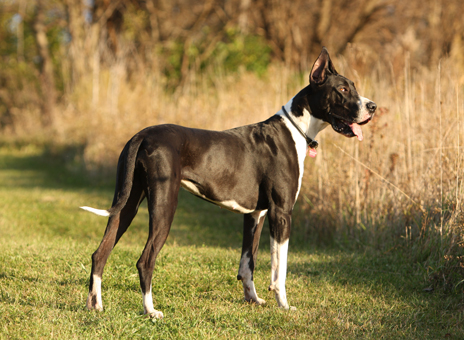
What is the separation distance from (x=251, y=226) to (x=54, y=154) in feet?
38.5

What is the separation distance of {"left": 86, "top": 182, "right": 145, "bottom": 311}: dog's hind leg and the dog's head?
1.60m

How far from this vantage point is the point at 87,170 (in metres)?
12.3

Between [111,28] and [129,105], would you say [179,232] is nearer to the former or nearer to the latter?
→ [129,105]

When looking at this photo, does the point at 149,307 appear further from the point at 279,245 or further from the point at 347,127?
the point at 347,127

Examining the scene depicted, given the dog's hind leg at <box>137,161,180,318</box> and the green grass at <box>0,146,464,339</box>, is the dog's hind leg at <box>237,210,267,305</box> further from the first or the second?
the dog's hind leg at <box>137,161,180,318</box>

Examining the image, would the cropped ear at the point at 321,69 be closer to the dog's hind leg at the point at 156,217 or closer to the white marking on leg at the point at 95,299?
the dog's hind leg at the point at 156,217

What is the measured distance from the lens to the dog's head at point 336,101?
4.08 metres

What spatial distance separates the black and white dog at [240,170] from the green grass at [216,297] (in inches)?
9.2

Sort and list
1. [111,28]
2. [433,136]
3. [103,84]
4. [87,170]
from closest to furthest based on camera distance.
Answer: [433,136]
[87,170]
[103,84]
[111,28]

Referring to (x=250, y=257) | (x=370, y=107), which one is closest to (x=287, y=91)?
(x=370, y=107)

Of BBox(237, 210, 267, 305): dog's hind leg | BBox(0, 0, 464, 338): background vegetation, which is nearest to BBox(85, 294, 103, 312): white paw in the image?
BBox(237, 210, 267, 305): dog's hind leg

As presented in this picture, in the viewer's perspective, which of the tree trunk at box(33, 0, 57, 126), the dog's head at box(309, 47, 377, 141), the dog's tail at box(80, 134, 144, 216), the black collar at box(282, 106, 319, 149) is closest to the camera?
the dog's tail at box(80, 134, 144, 216)

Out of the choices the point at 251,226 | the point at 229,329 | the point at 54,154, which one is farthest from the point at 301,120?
the point at 54,154

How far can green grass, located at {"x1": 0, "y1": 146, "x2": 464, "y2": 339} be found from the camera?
3.60 metres
